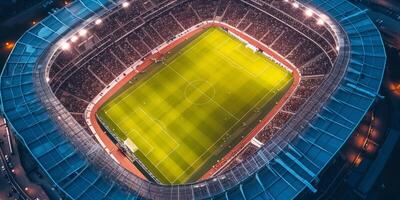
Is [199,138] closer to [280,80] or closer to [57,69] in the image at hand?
[280,80]

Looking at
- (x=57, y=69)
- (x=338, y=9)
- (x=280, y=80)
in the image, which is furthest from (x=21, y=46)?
(x=338, y=9)

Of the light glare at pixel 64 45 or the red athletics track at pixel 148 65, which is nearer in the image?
the red athletics track at pixel 148 65

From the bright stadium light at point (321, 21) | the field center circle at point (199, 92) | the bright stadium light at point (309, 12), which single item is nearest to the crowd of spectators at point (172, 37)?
the bright stadium light at point (321, 21)

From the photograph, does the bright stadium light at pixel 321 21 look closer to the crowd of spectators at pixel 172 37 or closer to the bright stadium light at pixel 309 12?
the crowd of spectators at pixel 172 37

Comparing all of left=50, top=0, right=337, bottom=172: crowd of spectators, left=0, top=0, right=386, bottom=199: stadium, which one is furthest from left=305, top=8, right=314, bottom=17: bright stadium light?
left=50, top=0, right=337, bottom=172: crowd of spectators

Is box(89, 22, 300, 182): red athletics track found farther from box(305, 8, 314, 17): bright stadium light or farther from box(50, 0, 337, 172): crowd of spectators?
box(305, 8, 314, 17): bright stadium light

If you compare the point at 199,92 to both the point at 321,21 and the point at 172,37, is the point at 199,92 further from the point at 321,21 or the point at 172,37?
the point at 321,21
